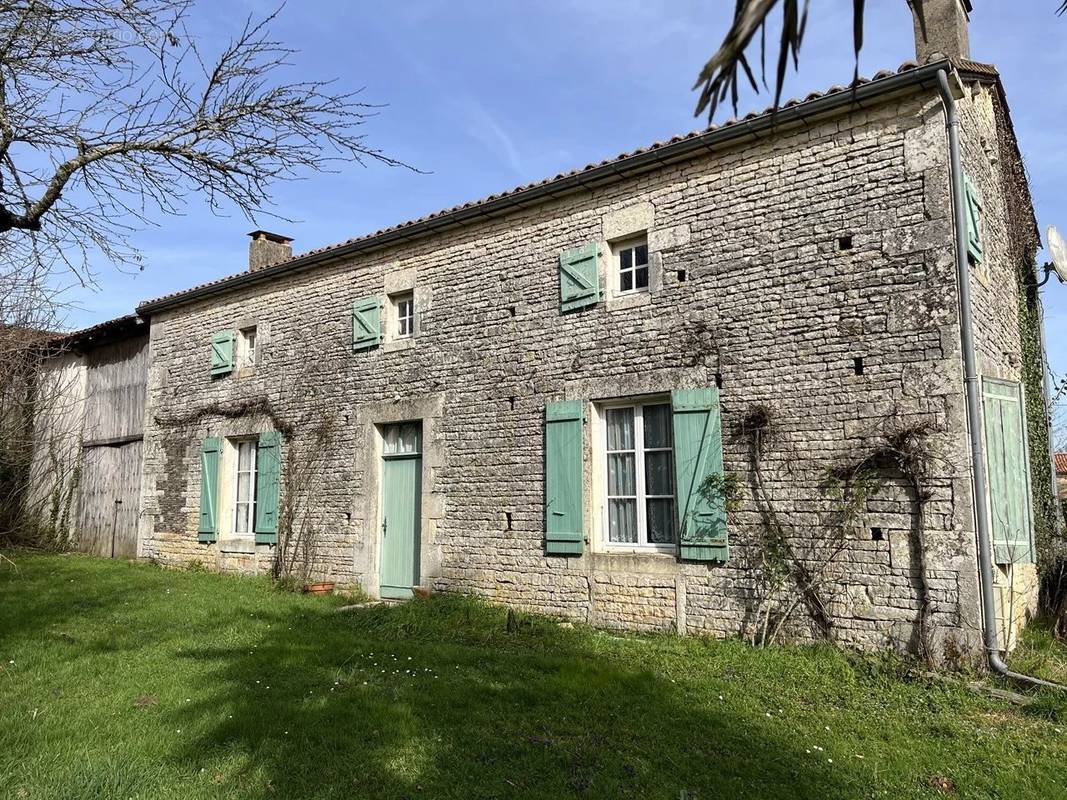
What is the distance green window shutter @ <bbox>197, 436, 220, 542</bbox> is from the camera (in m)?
11.4

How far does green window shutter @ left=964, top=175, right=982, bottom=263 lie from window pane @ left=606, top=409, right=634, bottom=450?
331 centimetres

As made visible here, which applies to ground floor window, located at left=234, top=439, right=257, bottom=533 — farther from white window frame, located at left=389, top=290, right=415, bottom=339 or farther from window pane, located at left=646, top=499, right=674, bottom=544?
window pane, located at left=646, top=499, right=674, bottom=544

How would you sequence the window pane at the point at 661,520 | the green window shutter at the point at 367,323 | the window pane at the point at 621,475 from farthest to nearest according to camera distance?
the green window shutter at the point at 367,323 < the window pane at the point at 621,475 < the window pane at the point at 661,520

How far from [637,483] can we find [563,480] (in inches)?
30.3

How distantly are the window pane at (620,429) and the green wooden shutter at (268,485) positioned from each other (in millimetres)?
5252

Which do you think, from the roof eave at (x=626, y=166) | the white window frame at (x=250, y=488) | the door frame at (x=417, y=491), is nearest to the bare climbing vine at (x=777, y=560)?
the roof eave at (x=626, y=166)

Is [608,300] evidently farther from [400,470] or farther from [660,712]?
[660,712]

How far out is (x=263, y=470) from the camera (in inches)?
423

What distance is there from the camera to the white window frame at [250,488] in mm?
11227

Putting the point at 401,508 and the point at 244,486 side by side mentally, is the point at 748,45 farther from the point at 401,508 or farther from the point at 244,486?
the point at 244,486

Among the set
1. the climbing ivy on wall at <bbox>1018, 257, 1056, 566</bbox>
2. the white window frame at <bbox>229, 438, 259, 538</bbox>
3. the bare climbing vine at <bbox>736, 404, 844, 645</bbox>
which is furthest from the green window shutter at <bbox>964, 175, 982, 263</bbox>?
the white window frame at <bbox>229, 438, 259, 538</bbox>

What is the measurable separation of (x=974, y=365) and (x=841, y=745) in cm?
319

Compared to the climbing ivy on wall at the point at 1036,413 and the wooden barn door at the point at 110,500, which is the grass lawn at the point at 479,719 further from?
the wooden barn door at the point at 110,500

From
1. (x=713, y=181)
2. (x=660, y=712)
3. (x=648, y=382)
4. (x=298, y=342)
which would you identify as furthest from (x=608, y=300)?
(x=298, y=342)
